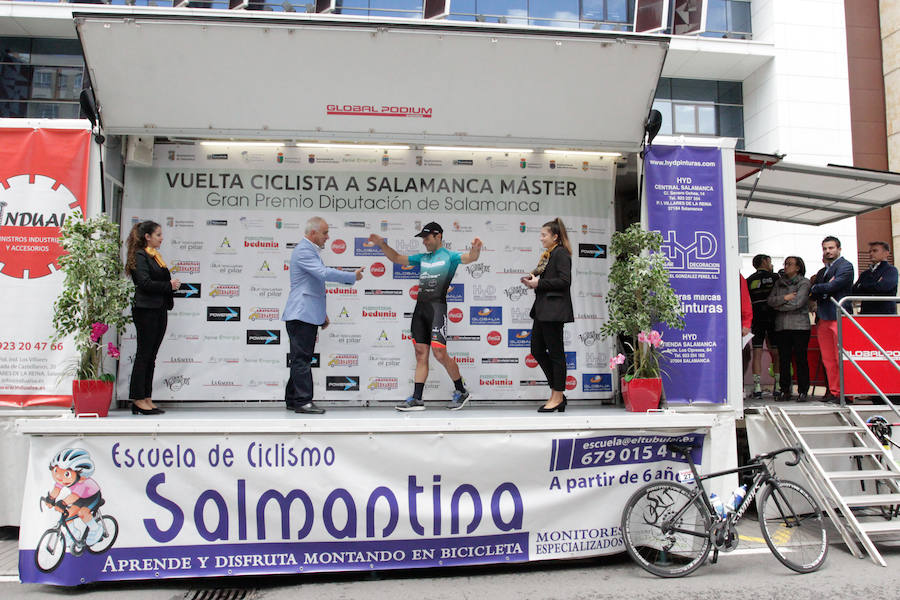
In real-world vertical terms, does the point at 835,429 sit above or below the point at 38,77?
below

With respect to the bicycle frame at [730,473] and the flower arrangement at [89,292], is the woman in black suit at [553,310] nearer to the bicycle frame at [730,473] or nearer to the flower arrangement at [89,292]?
the bicycle frame at [730,473]

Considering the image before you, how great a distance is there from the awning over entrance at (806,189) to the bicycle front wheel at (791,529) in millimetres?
3600

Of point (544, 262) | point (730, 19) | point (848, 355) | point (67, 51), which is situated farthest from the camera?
point (730, 19)

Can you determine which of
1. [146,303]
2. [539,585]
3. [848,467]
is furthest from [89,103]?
[848,467]

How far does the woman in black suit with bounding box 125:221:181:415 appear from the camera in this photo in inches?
207

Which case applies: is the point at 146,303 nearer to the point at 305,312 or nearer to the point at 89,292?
the point at 89,292

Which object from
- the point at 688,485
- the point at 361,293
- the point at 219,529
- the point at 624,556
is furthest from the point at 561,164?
the point at 219,529

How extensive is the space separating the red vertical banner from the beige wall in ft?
64.4

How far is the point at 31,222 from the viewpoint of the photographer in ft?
17.6

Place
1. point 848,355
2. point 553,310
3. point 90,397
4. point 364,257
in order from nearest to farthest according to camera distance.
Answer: point 90,397 → point 553,310 → point 848,355 → point 364,257

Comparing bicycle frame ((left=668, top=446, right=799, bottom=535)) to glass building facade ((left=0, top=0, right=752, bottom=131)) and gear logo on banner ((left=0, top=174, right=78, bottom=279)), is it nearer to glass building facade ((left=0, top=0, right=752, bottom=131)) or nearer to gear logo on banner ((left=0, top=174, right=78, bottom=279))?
gear logo on banner ((left=0, top=174, right=78, bottom=279))

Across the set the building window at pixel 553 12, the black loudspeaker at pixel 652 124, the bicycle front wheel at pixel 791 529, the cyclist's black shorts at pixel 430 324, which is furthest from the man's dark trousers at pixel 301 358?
the building window at pixel 553 12

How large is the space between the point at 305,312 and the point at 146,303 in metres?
1.39

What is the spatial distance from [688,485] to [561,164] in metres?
3.52
